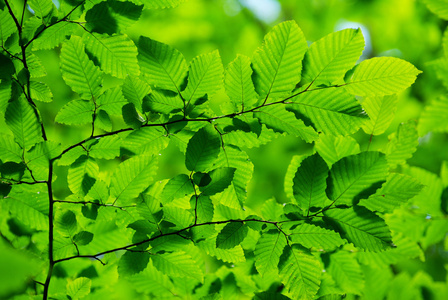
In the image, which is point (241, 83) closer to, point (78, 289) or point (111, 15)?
point (111, 15)

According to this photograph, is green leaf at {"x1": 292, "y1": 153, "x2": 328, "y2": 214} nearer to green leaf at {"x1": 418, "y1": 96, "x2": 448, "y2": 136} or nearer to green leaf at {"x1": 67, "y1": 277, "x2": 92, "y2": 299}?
green leaf at {"x1": 418, "y1": 96, "x2": 448, "y2": 136}

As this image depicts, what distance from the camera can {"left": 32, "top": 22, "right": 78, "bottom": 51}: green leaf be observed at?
83 centimetres

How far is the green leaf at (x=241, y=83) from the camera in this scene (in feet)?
2.61

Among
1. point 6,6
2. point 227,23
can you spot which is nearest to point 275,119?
point 6,6

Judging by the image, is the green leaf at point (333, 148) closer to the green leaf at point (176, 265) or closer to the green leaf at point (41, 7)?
the green leaf at point (176, 265)

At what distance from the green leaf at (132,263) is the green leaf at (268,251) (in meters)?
0.27

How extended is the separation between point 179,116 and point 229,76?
155 millimetres

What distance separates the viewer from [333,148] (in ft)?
3.08

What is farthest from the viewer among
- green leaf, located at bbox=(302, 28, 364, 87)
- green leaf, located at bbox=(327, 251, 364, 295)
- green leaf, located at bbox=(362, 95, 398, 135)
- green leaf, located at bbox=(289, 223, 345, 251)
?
green leaf, located at bbox=(327, 251, 364, 295)

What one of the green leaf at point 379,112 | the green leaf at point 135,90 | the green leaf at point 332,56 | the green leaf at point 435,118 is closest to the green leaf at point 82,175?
the green leaf at point 135,90

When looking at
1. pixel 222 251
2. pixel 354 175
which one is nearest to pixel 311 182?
pixel 354 175

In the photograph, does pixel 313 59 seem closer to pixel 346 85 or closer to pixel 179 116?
pixel 346 85

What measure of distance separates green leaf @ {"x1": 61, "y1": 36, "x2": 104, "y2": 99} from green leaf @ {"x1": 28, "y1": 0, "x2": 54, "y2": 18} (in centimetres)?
8

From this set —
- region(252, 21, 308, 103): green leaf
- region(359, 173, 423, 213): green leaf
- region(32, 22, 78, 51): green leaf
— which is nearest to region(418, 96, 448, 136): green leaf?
region(359, 173, 423, 213): green leaf
